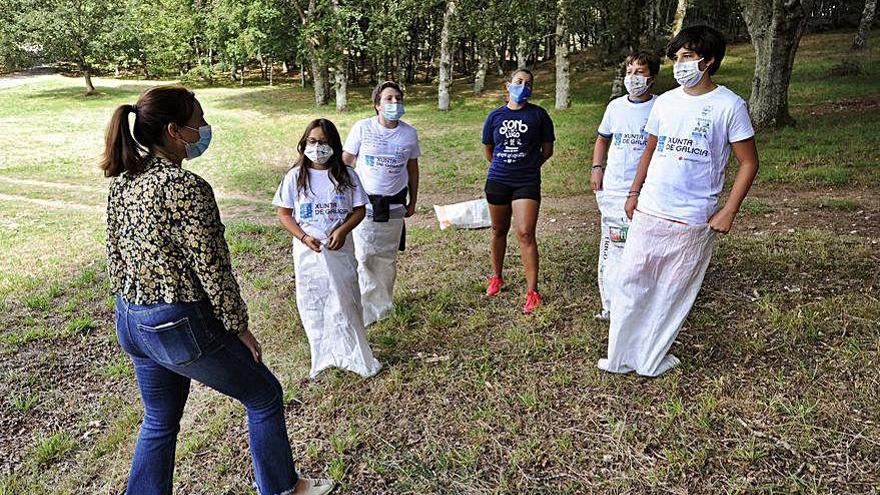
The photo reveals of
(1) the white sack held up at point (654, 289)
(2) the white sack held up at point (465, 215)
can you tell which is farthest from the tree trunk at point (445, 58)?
(1) the white sack held up at point (654, 289)

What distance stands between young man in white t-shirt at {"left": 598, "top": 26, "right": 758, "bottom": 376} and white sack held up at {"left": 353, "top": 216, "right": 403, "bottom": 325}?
1.93 m

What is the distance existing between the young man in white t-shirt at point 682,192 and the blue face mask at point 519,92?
1.32 m

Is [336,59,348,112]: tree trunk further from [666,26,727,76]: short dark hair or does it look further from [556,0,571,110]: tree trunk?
[666,26,727,76]: short dark hair

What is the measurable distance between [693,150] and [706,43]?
62 cm

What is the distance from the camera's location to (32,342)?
5445 mm

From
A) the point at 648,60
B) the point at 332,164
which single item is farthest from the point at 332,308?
the point at 648,60

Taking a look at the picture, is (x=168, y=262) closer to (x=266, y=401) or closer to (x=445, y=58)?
(x=266, y=401)

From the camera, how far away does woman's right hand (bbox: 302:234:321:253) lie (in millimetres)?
3867

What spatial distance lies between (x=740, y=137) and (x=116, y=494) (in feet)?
12.9

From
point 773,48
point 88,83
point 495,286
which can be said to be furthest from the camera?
point 88,83

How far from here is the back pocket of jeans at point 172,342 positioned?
7.96 feet

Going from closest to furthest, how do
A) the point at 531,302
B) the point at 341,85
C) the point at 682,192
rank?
the point at 682,192 < the point at 531,302 < the point at 341,85

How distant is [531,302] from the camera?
195 inches

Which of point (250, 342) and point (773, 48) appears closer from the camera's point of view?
point (250, 342)
